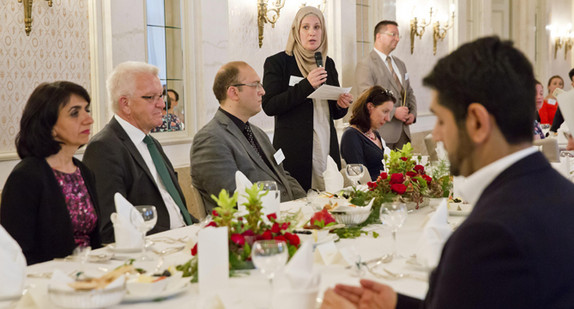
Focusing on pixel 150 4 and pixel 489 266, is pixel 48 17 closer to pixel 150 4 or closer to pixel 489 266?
pixel 150 4

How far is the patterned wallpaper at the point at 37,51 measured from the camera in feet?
14.9

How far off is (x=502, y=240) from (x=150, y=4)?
4.92m

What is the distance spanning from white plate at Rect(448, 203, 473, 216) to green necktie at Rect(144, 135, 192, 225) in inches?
50.9

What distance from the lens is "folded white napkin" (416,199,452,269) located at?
6.81ft

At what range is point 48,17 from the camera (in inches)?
188

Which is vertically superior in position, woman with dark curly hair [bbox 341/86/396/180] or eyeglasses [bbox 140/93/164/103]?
eyeglasses [bbox 140/93/164/103]

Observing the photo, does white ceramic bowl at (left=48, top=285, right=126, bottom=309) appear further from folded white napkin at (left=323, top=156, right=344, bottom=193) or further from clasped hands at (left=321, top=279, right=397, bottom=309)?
folded white napkin at (left=323, top=156, right=344, bottom=193)

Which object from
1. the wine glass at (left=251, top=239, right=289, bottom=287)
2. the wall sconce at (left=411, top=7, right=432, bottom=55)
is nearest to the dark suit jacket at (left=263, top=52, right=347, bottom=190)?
the wine glass at (left=251, top=239, right=289, bottom=287)

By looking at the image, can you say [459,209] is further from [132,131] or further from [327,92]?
[327,92]

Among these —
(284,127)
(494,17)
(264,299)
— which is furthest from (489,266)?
(494,17)

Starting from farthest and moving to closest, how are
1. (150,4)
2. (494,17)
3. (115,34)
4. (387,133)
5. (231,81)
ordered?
(494,17)
(387,133)
(150,4)
(115,34)
(231,81)

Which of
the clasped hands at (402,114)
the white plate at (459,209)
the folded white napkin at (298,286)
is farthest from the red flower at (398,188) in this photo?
the clasped hands at (402,114)

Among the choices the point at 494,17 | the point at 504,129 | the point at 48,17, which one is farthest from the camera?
the point at 494,17

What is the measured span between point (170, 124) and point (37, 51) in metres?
1.45
